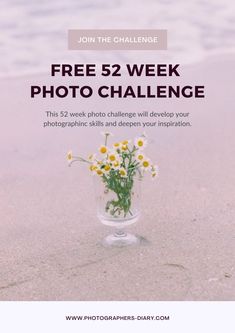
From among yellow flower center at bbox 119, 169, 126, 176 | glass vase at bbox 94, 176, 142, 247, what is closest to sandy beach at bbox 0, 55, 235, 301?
glass vase at bbox 94, 176, 142, 247

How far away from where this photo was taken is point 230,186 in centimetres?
371

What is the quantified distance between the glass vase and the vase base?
0.11 meters

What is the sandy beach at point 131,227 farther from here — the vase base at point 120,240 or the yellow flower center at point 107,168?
the yellow flower center at point 107,168

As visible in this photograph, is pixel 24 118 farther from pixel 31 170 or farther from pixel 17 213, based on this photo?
pixel 17 213

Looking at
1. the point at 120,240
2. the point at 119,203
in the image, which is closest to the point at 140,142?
the point at 119,203

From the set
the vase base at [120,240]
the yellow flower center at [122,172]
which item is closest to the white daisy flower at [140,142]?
the yellow flower center at [122,172]

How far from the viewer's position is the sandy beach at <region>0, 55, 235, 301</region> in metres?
2.79

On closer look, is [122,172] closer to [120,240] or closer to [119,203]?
[119,203]

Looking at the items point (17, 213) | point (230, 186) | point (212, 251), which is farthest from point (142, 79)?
point (212, 251)

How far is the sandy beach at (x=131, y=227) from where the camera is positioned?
279 centimetres

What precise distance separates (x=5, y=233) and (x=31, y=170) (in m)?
0.83

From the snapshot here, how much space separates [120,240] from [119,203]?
0.25m

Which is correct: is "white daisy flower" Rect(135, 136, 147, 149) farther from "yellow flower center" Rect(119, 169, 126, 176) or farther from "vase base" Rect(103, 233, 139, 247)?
"vase base" Rect(103, 233, 139, 247)

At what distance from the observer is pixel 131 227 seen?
3324mm
